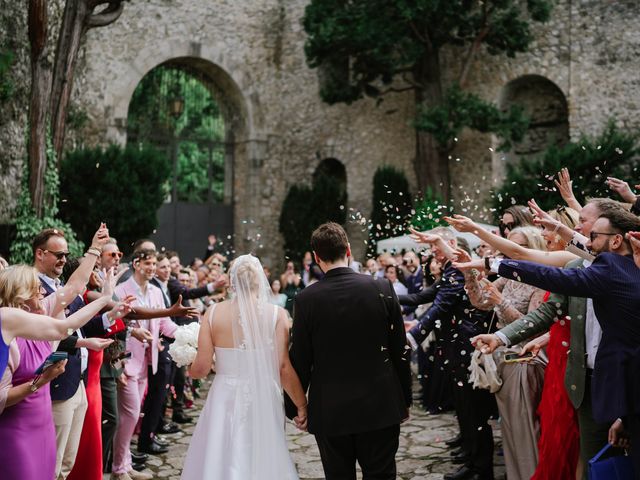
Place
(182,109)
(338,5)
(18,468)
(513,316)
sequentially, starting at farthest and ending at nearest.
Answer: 1. (182,109)
2. (338,5)
3. (513,316)
4. (18,468)

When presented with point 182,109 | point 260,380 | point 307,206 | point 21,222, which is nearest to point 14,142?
point 21,222

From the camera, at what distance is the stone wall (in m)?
14.6

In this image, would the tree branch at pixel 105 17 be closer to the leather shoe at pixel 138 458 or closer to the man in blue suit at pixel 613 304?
the leather shoe at pixel 138 458

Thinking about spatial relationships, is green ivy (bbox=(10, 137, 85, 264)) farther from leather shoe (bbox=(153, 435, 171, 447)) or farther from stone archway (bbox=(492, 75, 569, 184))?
stone archway (bbox=(492, 75, 569, 184))

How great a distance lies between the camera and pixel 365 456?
364 centimetres

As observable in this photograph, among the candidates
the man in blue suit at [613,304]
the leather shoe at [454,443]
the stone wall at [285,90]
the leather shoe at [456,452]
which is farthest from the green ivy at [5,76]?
the man in blue suit at [613,304]

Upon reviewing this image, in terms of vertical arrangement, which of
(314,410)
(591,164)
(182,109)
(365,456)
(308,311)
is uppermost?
(182,109)

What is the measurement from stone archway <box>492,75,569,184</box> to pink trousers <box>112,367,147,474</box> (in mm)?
12197

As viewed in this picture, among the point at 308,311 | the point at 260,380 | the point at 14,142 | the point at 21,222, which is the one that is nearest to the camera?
the point at 308,311

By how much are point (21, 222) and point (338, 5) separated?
8902 mm

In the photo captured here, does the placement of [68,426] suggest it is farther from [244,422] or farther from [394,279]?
[394,279]

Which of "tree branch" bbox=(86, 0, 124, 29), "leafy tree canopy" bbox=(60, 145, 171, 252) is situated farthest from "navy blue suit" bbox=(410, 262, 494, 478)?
"tree branch" bbox=(86, 0, 124, 29)

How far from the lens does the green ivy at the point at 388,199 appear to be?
16.4 m

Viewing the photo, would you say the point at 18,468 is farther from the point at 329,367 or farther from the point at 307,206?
the point at 307,206
